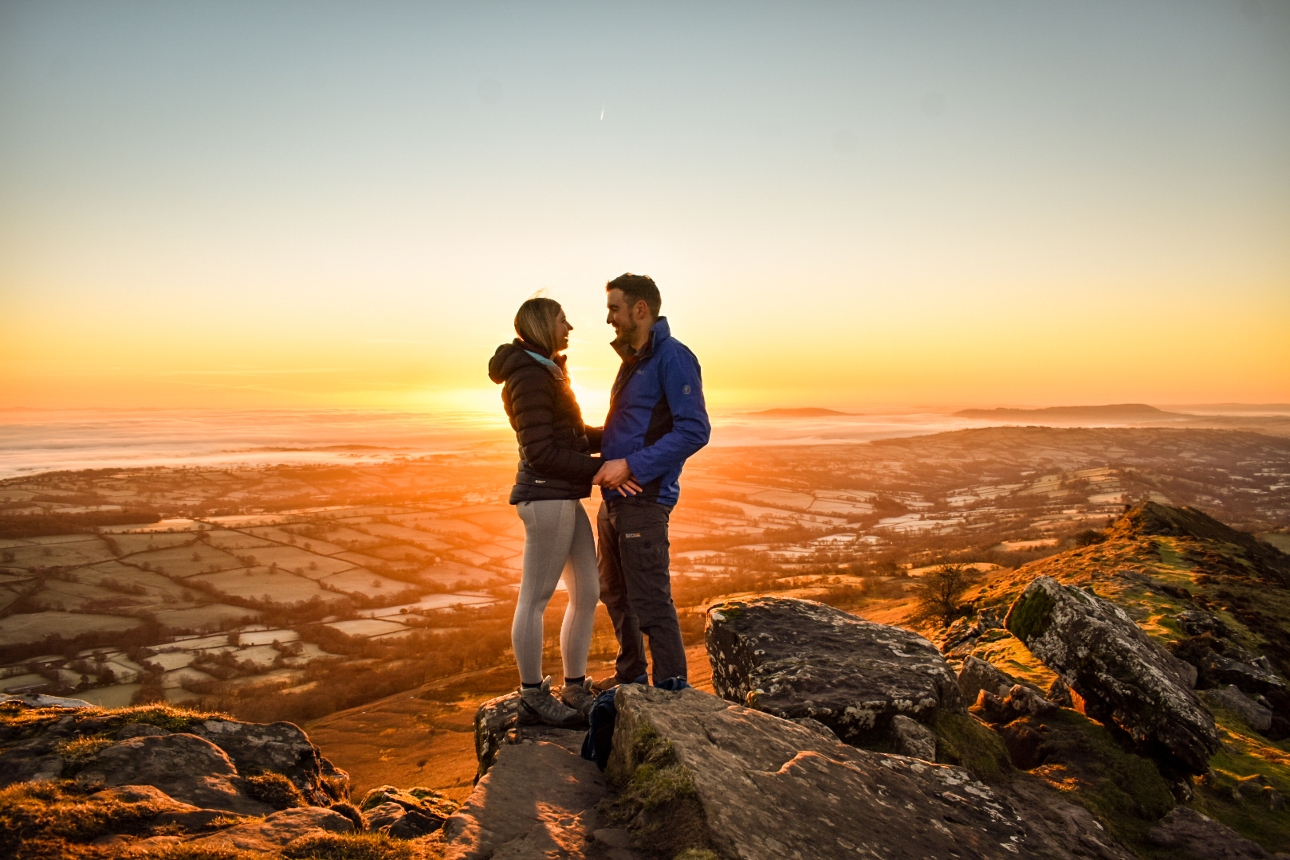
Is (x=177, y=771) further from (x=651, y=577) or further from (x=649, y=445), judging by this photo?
(x=649, y=445)

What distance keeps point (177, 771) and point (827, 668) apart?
A: 5.02 meters

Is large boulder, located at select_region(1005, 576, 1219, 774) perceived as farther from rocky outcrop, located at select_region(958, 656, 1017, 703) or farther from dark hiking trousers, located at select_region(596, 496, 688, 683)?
dark hiking trousers, located at select_region(596, 496, 688, 683)

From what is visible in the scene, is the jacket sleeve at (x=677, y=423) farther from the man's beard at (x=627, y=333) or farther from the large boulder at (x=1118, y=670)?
the large boulder at (x=1118, y=670)

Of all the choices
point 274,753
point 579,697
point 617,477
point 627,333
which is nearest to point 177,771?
point 274,753

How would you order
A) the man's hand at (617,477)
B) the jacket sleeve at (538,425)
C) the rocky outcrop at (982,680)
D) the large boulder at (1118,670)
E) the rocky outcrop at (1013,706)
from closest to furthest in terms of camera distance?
Answer: the jacket sleeve at (538,425)
the man's hand at (617,477)
the large boulder at (1118,670)
the rocky outcrop at (1013,706)
the rocky outcrop at (982,680)

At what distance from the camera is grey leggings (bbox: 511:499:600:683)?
15.9ft

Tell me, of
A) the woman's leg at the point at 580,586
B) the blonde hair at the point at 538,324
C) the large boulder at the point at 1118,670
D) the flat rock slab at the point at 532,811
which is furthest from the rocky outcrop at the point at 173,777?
the large boulder at the point at 1118,670

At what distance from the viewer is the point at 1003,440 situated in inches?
4801

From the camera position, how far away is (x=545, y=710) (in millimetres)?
5188

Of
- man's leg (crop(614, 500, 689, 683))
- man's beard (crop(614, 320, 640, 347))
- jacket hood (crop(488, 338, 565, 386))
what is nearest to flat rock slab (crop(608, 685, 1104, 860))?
man's leg (crop(614, 500, 689, 683))

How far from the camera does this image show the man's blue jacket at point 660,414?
4.89 m

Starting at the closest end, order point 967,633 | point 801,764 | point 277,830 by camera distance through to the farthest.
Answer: point 277,830 → point 801,764 → point 967,633

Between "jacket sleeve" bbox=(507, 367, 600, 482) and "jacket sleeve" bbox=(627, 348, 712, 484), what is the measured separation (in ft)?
1.67

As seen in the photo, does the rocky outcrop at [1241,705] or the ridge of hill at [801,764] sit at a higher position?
the ridge of hill at [801,764]
